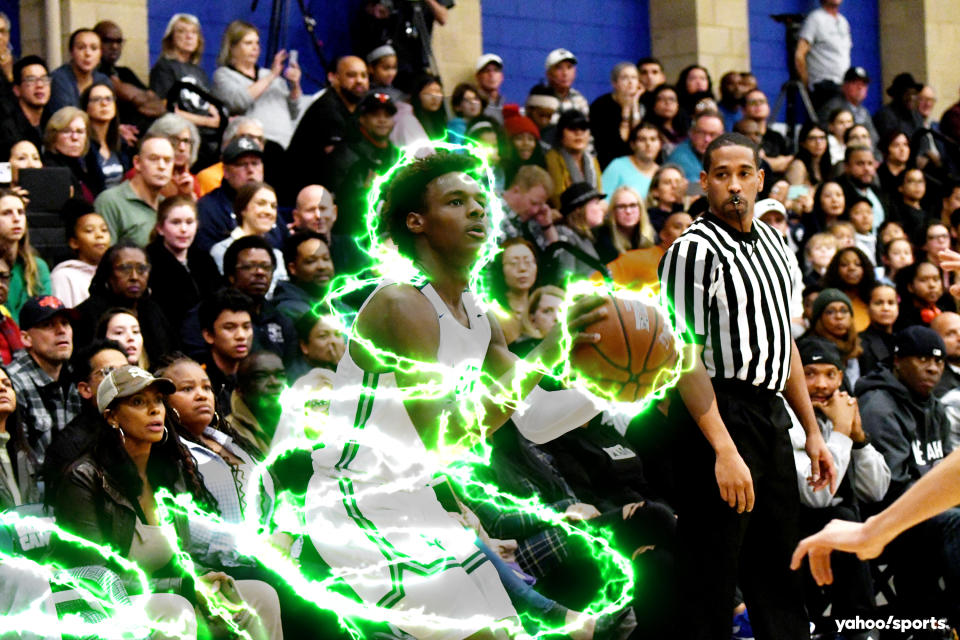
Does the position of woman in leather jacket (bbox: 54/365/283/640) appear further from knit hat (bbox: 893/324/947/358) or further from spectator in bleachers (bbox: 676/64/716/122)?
spectator in bleachers (bbox: 676/64/716/122)

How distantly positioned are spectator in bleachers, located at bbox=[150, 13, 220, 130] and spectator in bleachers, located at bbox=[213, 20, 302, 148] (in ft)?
0.55

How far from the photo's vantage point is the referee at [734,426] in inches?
200

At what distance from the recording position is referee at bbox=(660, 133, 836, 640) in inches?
200

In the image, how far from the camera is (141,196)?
845 centimetres

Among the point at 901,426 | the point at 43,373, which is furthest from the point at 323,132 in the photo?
the point at 901,426

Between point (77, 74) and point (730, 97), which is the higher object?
point (730, 97)

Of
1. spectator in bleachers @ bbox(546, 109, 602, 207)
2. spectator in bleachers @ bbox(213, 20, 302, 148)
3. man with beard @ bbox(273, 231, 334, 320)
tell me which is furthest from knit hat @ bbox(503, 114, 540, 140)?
man with beard @ bbox(273, 231, 334, 320)

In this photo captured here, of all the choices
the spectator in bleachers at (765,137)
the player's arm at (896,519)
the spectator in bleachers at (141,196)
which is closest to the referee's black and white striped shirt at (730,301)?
the player's arm at (896,519)

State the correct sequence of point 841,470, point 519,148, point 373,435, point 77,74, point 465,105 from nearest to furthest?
point 373,435 < point 841,470 < point 77,74 < point 519,148 < point 465,105

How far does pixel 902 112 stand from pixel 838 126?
4.46 feet

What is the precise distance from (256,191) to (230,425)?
2208 millimetres

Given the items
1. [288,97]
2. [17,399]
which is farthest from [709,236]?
[288,97]

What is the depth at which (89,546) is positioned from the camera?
5270 mm

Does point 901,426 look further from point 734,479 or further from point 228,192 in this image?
point 228,192
